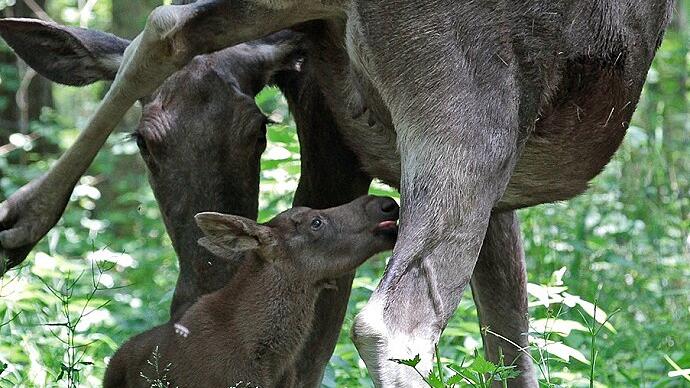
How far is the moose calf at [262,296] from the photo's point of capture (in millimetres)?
5469

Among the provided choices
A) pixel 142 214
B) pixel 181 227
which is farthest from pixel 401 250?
pixel 142 214

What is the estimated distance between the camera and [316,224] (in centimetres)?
569

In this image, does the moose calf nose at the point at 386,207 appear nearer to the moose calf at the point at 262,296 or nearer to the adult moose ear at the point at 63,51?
the moose calf at the point at 262,296

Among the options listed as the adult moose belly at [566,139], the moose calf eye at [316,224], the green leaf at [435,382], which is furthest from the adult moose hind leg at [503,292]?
the green leaf at [435,382]

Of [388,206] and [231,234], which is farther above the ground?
[388,206]

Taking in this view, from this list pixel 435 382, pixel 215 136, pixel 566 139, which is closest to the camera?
pixel 435 382

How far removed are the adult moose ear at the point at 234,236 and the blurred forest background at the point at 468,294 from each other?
0.49 m

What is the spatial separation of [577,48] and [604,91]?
0.99 feet

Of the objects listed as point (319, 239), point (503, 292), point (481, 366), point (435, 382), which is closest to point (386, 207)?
point (319, 239)

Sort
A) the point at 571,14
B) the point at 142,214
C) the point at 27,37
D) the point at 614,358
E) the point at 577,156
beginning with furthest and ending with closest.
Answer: the point at 142,214 → the point at 614,358 → the point at 27,37 → the point at 577,156 → the point at 571,14

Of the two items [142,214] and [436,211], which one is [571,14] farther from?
[142,214]

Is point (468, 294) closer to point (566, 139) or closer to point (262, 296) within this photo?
point (262, 296)

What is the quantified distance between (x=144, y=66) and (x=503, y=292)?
2180 mm

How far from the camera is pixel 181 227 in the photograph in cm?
600
